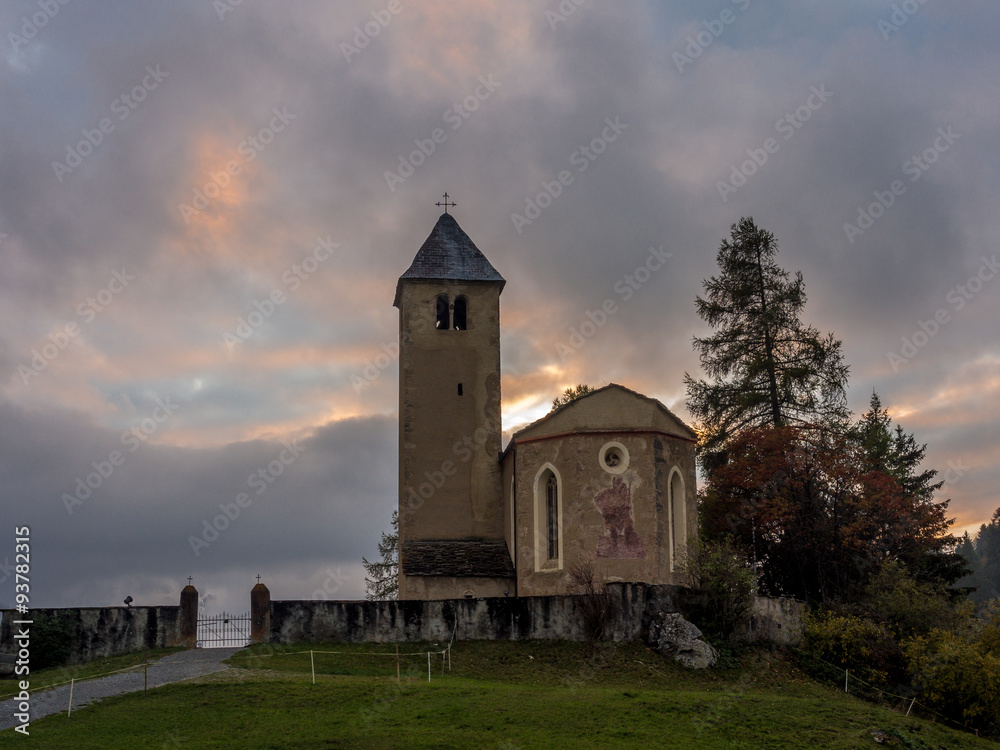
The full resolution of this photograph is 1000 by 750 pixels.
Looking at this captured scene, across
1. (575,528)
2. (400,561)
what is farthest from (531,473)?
(400,561)

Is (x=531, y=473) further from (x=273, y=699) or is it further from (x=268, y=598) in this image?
(x=273, y=699)

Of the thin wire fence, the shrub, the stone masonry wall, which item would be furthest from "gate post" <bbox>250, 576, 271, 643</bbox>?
the thin wire fence

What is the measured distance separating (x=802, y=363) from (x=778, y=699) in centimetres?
2237

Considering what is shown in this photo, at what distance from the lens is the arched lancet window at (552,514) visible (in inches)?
1367

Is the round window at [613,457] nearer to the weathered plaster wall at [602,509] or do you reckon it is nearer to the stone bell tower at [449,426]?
the weathered plaster wall at [602,509]

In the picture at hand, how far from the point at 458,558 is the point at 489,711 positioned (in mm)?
14823

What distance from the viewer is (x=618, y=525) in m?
33.4

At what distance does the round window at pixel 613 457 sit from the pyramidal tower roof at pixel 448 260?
35.1ft

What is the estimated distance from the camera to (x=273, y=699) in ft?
76.8

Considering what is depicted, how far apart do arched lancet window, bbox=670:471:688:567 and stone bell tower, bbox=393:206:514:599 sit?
20.1 ft

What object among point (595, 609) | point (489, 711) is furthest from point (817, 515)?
point (489, 711)

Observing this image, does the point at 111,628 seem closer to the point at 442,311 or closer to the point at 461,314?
the point at 442,311

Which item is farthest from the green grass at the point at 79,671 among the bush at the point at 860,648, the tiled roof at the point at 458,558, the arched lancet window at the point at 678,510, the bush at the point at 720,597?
the bush at the point at 860,648

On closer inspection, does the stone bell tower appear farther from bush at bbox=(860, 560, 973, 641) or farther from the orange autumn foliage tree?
bush at bbox=(860, 560, 973, 641)
